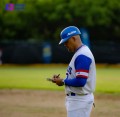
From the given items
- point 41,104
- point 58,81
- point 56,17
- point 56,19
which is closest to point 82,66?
point 58,81

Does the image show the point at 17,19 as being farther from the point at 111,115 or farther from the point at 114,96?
the point at 111,115

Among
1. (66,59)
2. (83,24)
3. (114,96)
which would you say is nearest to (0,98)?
(114,96)

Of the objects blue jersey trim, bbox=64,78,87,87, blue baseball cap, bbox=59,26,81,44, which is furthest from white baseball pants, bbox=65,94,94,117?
blue baseball cap, bbox=59,26,81,44

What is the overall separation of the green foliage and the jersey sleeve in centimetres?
4034

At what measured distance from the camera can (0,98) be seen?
638 inches

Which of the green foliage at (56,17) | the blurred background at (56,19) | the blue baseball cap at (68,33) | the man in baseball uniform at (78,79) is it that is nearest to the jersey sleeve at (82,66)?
the man in baseball uniform at (78,79)

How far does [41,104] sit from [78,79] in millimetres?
8762

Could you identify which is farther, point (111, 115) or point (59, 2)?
point (59, 2)

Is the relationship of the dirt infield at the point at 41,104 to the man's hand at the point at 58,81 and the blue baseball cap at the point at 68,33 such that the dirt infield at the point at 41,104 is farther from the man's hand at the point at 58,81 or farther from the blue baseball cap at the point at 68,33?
the blue baseball cap at the point at 68,33

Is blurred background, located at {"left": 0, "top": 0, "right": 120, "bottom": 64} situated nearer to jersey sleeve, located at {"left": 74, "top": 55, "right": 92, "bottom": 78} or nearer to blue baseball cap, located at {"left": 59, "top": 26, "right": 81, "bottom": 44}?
blue baseball cap, located at {"left": 59, "top": 26, "right": 81, "bottom": 44}

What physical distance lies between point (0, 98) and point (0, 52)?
22.4 m

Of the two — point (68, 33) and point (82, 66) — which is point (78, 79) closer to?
point (82, 66)

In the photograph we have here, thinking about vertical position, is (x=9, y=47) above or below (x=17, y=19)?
below

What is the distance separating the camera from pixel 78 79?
5.83 metres
